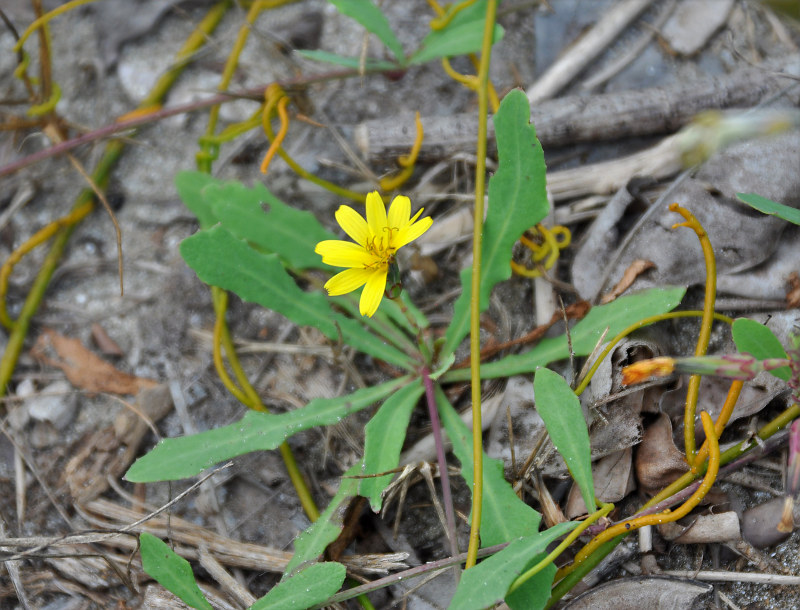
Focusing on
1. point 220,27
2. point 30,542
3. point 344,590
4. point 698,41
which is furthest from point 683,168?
point 30,542

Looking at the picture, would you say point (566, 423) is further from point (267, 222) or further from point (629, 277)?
point (267, 222)

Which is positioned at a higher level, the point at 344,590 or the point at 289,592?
the point at 289,592

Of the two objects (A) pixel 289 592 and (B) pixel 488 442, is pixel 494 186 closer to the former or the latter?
(B) pixel 488 442

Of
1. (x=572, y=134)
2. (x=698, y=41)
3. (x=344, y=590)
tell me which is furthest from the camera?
(x=698, y=41)

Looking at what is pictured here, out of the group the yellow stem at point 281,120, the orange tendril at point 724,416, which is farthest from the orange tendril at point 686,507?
the yellow stem at point 281,120

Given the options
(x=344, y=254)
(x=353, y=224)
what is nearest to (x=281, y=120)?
(x=353, y=224)

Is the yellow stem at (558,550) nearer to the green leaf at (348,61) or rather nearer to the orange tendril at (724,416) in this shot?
the orange tendril at (724,416)

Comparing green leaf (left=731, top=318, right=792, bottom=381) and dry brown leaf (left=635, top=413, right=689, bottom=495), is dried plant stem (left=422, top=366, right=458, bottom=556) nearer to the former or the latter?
dry brown leaf (left=635, top=413, right=689, bottom=495)
